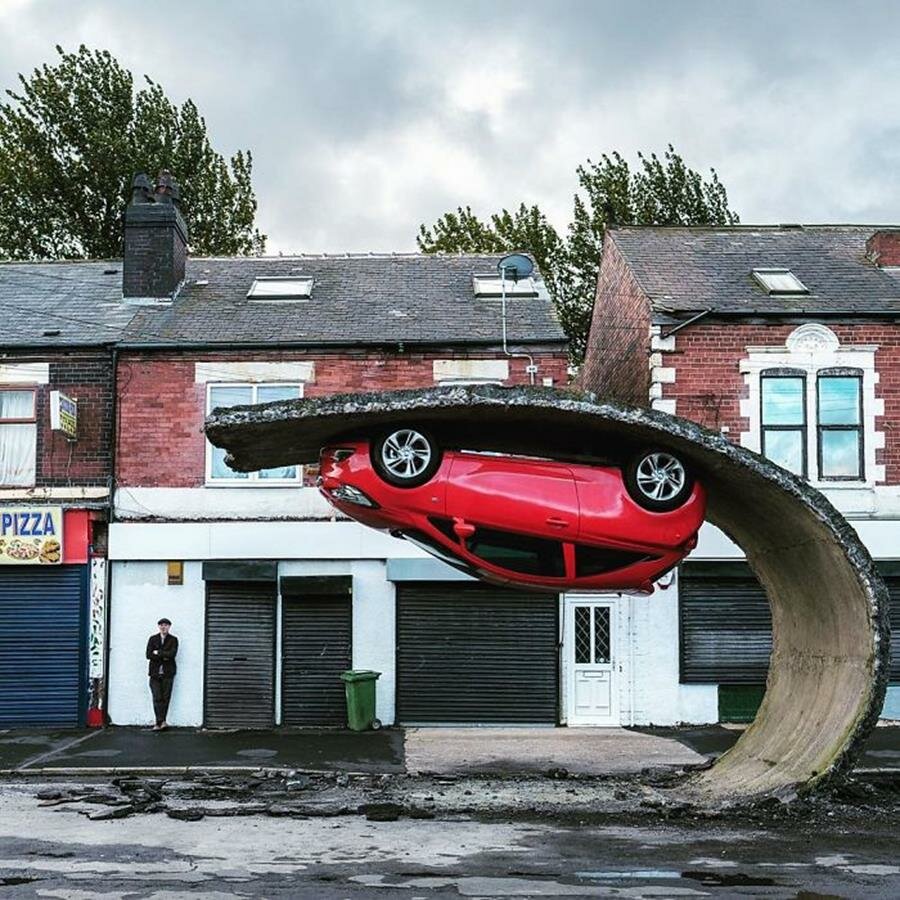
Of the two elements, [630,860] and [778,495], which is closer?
[630,860]

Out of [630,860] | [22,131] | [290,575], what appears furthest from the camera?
[22,131]

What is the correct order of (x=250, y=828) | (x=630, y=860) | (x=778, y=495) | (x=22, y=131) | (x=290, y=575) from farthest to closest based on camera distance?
(x=22, y=131)
(x=290, y=575)
(x=778, y=495)
(x=250, y=828)
(x=630, y=860)

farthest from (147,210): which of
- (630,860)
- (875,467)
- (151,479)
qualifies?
(630,860)

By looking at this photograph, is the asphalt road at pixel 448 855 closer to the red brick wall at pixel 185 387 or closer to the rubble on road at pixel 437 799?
the rubble on road at pixel 437 799

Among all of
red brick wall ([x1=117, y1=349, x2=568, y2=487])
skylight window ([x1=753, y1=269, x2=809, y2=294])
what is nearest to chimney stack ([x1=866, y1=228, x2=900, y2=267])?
skylight window ([x1=753, y1=269, x2=809, y2=294])

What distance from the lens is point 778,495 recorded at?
12.4 m

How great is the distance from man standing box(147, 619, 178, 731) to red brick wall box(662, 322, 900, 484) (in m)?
8.43

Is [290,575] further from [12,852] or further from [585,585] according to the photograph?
[12,852]

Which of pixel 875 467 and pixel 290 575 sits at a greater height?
pixel 875 467

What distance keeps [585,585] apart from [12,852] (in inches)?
219

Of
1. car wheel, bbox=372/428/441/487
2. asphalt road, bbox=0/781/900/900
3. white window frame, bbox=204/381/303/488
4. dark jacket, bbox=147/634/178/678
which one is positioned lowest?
asphalt road, bbox=0/781/900/900

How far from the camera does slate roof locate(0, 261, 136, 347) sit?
70.1 ft

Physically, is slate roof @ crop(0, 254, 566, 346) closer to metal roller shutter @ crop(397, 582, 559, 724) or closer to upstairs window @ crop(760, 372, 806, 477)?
upstairs window @ crop(760, 372, 806, 477)

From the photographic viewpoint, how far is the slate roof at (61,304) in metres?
21.4
